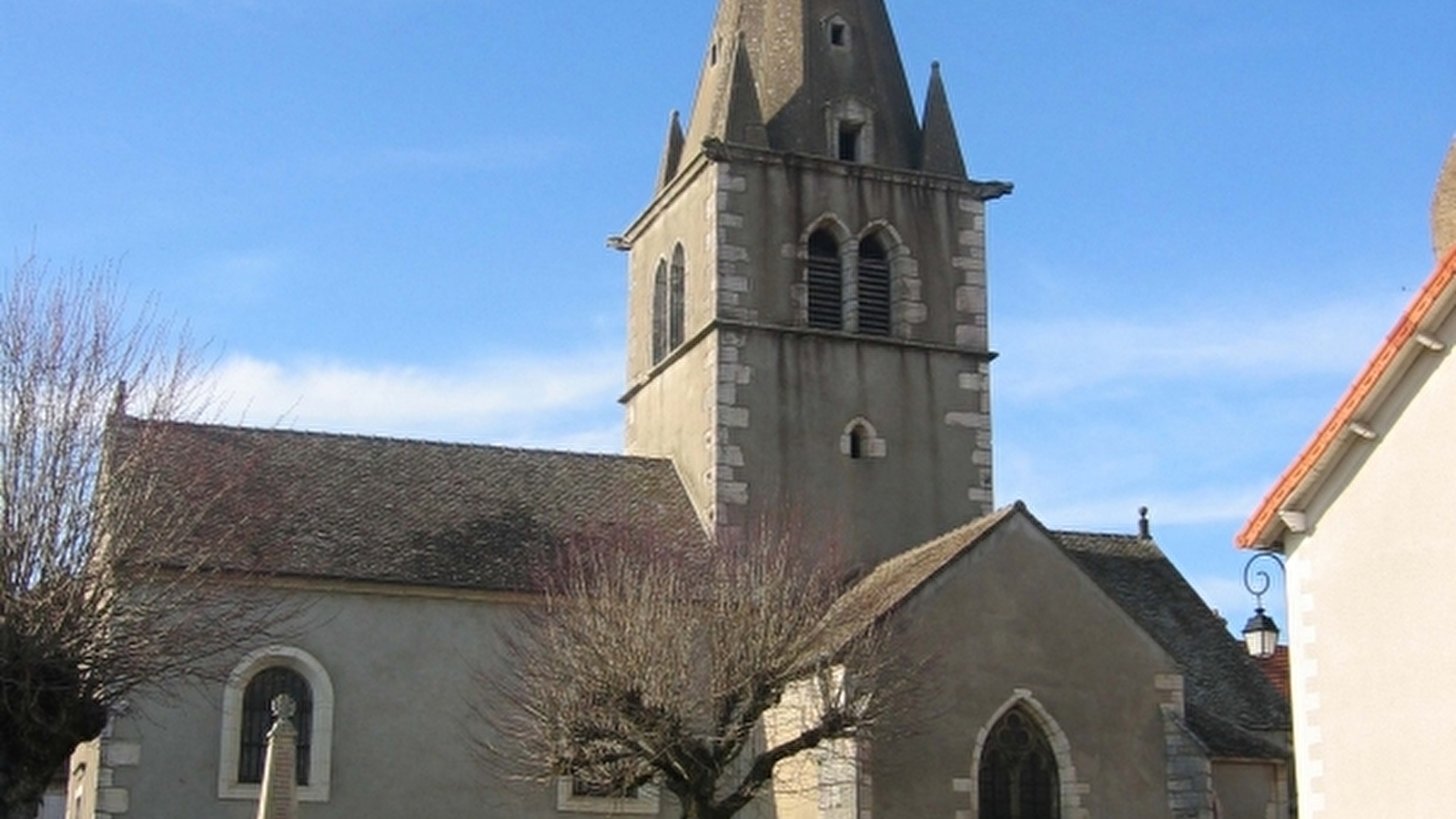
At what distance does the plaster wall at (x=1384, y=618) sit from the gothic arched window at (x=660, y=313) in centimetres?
1447

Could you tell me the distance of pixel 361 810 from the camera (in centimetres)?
2322

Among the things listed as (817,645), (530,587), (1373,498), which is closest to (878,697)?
(817,645)

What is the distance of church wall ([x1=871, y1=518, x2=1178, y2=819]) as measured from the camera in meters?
22.5

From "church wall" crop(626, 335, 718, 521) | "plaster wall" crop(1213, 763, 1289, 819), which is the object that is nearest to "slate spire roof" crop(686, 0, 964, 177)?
"church wall" crop(626, 335, 718, 521)

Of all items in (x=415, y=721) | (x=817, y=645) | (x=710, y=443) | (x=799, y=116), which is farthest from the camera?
(x=799, y=116)

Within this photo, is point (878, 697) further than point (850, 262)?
No

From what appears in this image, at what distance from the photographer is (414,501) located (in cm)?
2566

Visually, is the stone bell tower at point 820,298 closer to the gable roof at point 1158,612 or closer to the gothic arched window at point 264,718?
the gable roof at point 1158,612

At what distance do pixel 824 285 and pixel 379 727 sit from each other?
30.2 ft

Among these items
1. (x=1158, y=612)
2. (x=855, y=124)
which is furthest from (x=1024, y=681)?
(x=855, y=124)

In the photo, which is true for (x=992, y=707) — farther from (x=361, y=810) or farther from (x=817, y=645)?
(x=361, y=810)

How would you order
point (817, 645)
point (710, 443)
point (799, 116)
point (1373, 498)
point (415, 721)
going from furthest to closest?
point (799, 116) < point (710, 443) < point (415, 721) < point (817, 645) < point (1373, 498)

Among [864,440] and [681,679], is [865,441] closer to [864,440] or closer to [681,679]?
[864,440]

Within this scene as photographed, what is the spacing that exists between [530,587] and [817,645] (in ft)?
13.4
